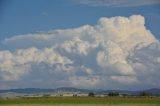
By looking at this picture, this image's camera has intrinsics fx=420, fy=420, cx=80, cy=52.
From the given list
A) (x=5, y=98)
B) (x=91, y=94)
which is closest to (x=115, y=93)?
(x=91, y=94)

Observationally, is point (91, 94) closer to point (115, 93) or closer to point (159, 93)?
point (115, 93)

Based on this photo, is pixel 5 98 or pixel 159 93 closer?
pixel 5 98

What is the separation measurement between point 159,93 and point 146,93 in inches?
330

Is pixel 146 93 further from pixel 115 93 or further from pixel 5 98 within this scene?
pixel 5 98

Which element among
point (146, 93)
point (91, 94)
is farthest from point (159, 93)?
point (91, 94)

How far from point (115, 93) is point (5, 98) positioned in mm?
33250

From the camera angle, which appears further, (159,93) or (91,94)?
(91,94)

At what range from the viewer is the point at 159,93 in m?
103

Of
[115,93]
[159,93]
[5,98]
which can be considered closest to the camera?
[5,98]

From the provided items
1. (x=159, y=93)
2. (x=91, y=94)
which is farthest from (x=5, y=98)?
(x=159, y=93)

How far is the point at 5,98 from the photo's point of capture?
289 feet

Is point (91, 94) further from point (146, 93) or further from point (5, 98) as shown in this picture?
point (5, 98)

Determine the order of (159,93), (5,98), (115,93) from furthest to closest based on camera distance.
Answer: (115,93) → (159,93) → (5,98)

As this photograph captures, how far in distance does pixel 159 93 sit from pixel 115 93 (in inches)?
488
